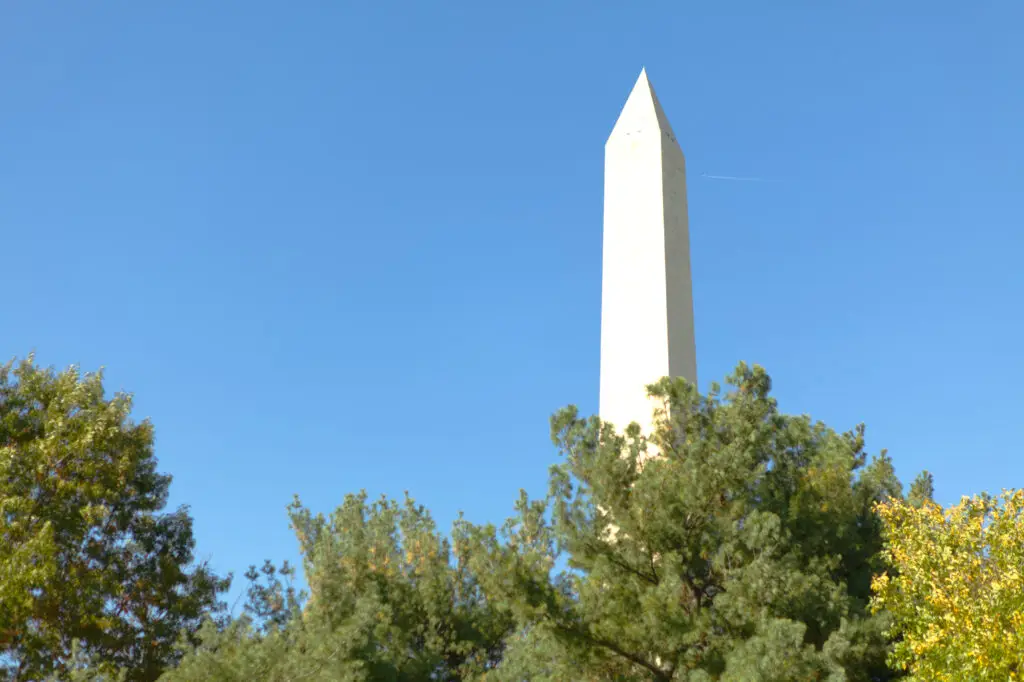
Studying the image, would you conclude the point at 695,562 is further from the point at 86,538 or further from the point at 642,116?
the point at 642,116

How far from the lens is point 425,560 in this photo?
79.8 ft

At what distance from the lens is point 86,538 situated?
83.5 ft

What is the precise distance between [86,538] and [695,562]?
1487 cm

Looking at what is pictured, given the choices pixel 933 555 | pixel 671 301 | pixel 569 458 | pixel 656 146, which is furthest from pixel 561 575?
pixel 656 146

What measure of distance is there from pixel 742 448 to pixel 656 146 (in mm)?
15727

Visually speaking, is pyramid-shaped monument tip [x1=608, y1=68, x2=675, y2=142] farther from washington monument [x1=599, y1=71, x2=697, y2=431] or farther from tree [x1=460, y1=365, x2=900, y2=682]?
tree [x1=460, y1=365, x2=900, y2=682]

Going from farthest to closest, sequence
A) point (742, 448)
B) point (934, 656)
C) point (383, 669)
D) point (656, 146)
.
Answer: point (656, 146) < point (383, 669) < point (742, 448) < point (934, 656)

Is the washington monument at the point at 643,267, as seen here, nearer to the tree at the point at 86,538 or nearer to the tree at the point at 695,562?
the tree at the point at 695,562

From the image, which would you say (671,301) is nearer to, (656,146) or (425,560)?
(656,146)

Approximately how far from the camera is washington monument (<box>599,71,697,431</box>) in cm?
2977

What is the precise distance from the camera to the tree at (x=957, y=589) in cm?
1681

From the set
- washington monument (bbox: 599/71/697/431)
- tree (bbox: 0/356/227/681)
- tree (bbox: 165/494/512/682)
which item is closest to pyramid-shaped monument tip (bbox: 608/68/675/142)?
washington monument (bbox: 599/71/697/431)

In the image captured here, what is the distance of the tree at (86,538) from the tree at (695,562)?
10.1 m

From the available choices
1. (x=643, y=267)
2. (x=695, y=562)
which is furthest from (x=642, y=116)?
(x=695, y=562)
